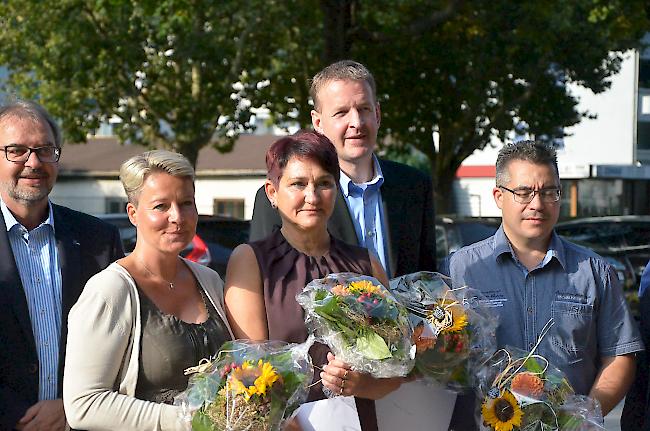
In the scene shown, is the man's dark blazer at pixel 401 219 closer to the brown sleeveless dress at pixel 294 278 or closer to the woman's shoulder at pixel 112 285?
the brown sleeveless dress at pixel 294 278

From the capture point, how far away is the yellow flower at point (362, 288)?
339 centimetres

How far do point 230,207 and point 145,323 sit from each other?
3886 centimetres

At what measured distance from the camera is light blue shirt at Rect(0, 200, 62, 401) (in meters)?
4.04

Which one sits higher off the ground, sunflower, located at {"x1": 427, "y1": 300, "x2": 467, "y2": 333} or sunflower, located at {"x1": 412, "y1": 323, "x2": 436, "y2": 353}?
sunflower, located at {"x1": 427, "y1": 300, "x2": 467, "y2": 333}

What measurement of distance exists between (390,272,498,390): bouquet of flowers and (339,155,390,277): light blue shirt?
57cm

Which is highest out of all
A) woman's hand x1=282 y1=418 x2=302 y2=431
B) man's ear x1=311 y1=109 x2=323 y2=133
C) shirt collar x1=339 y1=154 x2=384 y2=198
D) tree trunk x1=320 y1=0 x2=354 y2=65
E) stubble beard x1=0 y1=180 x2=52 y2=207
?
tree trunk x1=320 y1=0 x2=354 y2=65

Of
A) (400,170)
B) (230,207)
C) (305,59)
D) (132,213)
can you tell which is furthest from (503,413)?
(230,207)

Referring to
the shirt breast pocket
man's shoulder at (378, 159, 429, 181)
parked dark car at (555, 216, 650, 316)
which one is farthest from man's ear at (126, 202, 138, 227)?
parked dark car at (555, 216, 650, 316)

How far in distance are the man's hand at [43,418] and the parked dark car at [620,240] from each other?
35.3ft

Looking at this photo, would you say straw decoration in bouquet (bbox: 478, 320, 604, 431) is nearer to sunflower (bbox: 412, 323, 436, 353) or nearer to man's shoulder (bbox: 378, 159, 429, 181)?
sunflower (bbox: 412, 323, 436, 353)

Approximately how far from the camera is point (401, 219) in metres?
4.44

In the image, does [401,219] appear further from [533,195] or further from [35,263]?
[35,263]

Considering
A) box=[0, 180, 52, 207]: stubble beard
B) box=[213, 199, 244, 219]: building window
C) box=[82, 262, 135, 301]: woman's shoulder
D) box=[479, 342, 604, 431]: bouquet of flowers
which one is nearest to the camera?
box=[82, 262, 135, 301]: woman's shoulder

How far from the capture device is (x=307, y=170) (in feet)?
12.0
